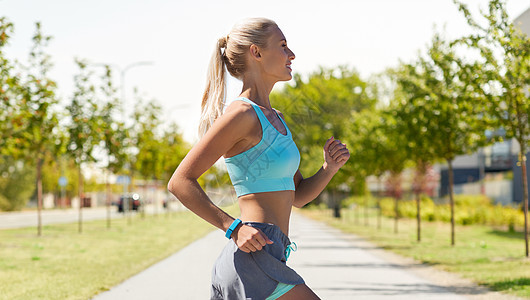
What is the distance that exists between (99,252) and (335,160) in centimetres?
1479

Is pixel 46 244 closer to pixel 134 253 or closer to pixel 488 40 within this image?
pixel 134 253

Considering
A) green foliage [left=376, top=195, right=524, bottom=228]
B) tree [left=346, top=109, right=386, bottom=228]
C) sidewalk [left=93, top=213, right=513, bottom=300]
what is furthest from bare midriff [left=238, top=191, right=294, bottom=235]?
green foliage [left=376, top=195, right=524, bottom=228]

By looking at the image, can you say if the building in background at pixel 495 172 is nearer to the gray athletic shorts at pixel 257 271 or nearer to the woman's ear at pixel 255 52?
the woman's ear at pixel 255 52

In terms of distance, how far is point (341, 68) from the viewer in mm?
74750

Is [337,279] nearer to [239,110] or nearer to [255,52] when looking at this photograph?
[255,52]

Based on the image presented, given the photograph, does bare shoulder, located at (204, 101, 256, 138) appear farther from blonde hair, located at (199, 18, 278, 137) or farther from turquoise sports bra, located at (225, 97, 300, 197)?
blonde hair, located at (199, 18, 278, 137)

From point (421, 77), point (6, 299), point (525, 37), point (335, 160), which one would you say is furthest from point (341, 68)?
point (335, 160)

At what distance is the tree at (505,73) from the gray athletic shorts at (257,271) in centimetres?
1078

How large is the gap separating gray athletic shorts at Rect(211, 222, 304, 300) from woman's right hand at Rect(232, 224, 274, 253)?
11cm

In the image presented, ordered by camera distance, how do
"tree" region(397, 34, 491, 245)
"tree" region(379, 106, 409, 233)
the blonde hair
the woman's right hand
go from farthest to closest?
"tree" region(379, 106, 409, 233) < "tree" region(397, 34, 491, 245) < the blonde hair < the woman's right hand

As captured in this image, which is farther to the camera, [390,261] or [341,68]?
[341,68]

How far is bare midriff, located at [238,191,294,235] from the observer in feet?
8.07

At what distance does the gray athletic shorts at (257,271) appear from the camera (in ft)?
7.91

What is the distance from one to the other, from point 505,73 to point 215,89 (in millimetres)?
11508
